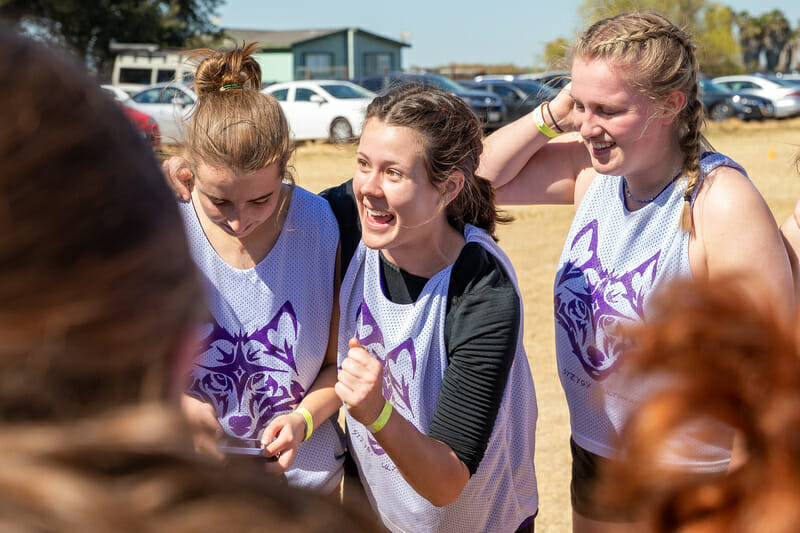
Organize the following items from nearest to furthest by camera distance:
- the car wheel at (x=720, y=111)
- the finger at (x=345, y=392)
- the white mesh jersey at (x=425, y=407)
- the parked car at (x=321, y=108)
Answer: the finger at (x=345, y=392)
the white mesh jersey at (x=425, y=407)
the parked car at (x=321, y=108)
the car wheel at (x=720, y=111)

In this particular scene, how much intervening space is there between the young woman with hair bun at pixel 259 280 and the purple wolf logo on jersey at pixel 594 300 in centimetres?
79

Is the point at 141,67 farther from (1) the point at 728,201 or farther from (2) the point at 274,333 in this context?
(1) the point at 728,201

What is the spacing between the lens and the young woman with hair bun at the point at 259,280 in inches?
95.3

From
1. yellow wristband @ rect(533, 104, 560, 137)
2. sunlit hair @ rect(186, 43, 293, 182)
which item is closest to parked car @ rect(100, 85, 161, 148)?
sunlit hair @ rect(186, 43, 293, 182)

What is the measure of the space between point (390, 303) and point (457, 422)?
0.43 meters

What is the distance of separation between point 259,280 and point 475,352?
79 cm

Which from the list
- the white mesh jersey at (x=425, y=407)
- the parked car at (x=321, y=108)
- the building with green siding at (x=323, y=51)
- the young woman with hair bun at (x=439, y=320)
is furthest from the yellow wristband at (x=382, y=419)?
the building with green siding at (x=323, y=51)

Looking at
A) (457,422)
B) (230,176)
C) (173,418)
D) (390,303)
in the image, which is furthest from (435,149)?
(173,418)

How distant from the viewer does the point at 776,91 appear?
24156 millimetres

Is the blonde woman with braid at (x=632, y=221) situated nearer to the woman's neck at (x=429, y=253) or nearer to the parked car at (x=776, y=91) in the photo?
the woman's neck at (x=429, y=253)

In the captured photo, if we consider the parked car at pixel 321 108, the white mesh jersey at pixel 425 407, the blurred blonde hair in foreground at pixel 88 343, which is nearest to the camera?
the blurred blonde hair in foreground at pixel 88 343

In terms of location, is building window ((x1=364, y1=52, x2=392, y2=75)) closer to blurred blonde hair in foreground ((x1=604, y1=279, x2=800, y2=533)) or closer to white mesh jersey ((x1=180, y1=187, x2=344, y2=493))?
white mesh jersey ((x1=180, y1=187, x2=344, y2=493))

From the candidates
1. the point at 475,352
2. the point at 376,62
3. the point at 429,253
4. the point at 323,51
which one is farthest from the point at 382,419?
the point at 376,62

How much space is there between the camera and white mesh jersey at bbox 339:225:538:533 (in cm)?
223
